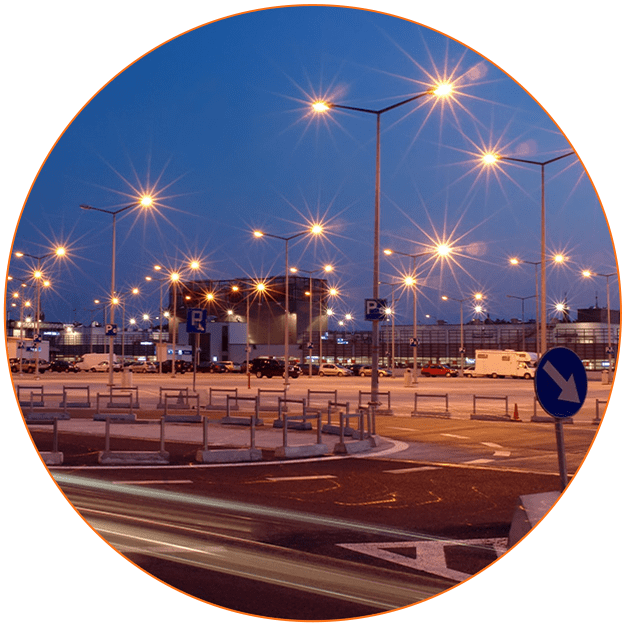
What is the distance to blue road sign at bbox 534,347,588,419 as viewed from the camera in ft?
22.5

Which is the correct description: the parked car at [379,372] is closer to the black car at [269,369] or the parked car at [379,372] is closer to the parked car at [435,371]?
the parked car at [435,371]

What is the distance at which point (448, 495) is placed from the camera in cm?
1163

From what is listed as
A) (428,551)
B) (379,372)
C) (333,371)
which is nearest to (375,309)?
(428,551)

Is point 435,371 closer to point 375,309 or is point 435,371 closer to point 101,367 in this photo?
point 101,367

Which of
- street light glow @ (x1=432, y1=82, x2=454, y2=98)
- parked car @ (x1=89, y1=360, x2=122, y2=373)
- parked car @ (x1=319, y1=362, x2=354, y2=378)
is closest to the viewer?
street light glow @ (x1=432, y1=82, x2=454, y2=98)

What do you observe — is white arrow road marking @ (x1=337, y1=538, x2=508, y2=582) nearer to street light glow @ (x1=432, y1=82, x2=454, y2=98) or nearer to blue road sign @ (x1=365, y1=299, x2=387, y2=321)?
street light glow @ (x1=432, y1=82, x2=454, y2=98)

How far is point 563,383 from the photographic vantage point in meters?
6.91

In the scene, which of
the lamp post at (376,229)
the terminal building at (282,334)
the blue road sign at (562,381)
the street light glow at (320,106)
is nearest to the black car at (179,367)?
the terminal building at (282,334)

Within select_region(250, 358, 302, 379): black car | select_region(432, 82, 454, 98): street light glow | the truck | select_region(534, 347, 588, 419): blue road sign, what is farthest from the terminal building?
select_region(534, 347, 588, 419): blue road sign

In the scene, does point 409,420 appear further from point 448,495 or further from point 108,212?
point 108,212

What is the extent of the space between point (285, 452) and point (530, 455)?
19.3ft

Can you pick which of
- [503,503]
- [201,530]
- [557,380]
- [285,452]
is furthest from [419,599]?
[285,452]

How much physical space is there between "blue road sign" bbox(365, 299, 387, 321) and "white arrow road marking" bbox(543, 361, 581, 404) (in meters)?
15.8

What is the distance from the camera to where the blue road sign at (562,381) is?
22.5 feet
